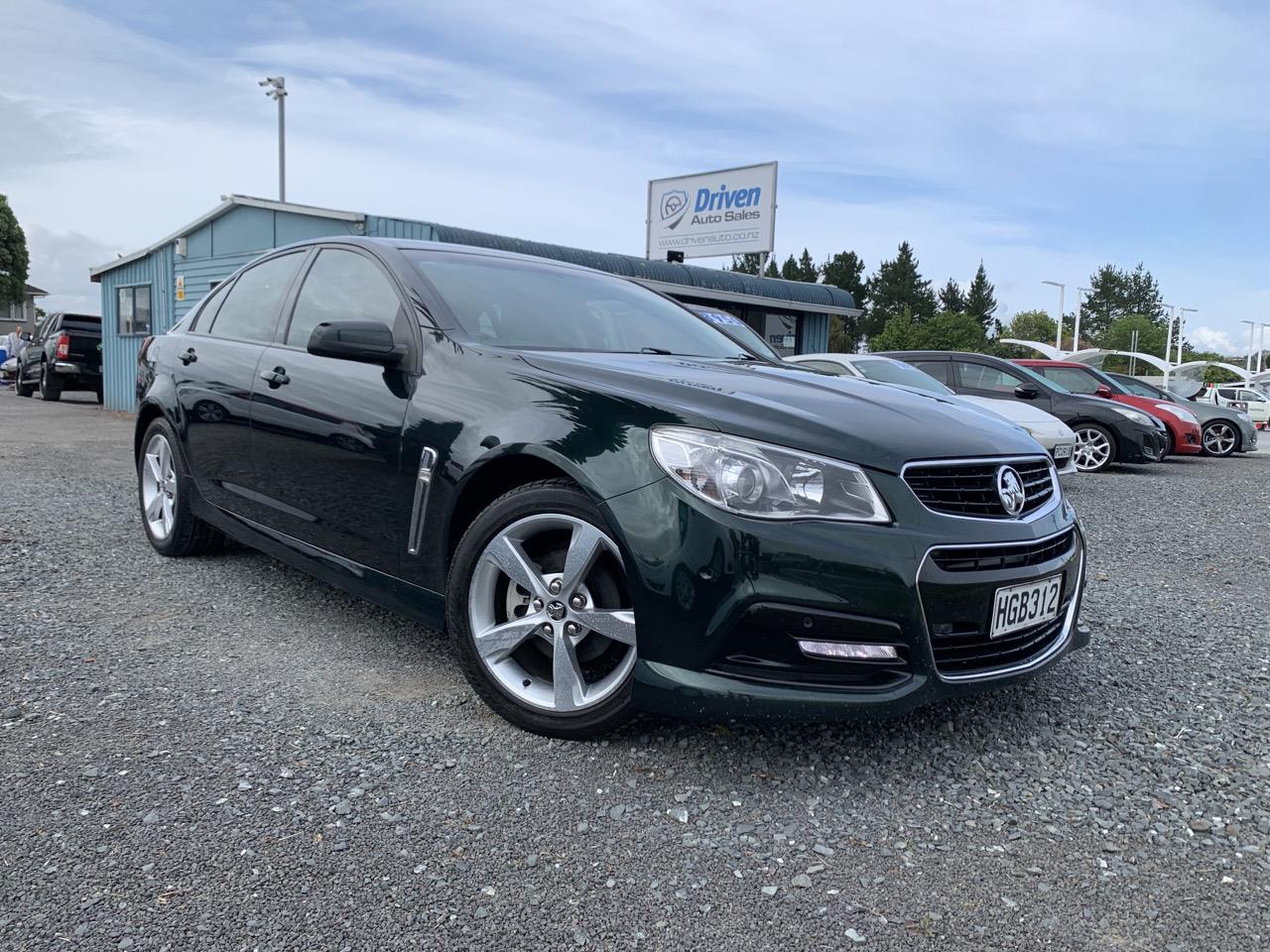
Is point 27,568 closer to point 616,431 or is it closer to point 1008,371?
point 616,431

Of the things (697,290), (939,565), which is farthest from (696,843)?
(697,290)

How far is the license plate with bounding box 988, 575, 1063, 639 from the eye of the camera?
2.62 metres

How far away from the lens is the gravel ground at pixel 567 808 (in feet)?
6.45

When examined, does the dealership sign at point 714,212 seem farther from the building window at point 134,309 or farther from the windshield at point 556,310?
the windshield at point 556,310

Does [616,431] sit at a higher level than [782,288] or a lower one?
lower

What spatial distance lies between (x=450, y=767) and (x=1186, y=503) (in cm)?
832

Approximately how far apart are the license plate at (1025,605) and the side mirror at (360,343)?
1945mm

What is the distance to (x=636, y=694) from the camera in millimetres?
2549

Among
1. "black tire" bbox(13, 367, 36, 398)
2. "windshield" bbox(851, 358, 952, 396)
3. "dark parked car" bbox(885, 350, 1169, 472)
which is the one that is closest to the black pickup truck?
"black tire" bbox(13, 367, 36, 398)

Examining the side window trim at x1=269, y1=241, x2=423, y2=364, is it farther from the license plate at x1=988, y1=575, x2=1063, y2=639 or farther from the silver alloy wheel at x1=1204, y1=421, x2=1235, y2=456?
the silver alloy wheel at x1=1204, y1=421, x2=1235, y2=456

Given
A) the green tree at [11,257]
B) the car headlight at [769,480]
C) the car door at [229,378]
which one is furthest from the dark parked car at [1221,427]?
the green tree at [11,257]

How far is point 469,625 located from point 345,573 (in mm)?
764

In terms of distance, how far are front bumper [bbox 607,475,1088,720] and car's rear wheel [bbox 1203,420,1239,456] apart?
1552 centimetres

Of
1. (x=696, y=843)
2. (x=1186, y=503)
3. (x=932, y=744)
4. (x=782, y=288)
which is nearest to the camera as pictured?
(x=696, y=843)
